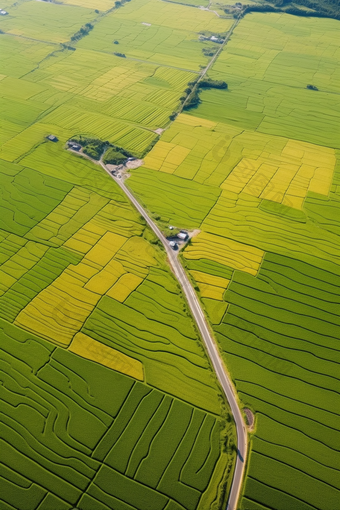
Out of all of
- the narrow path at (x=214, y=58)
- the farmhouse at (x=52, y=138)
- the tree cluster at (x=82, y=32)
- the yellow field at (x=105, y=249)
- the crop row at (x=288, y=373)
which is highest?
the tree cluster at (x=82, y=32)

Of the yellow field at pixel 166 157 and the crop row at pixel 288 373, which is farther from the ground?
the yellow field at pixel 166 157

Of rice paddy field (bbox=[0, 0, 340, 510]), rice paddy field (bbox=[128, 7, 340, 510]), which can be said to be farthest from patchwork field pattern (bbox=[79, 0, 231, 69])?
rice paddy field (bbox=[128, 7, 340, 510])

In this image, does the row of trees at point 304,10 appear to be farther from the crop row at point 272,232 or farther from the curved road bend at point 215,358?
the curved road bend at point 215,358

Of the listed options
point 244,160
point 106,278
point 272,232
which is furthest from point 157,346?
point 244,160

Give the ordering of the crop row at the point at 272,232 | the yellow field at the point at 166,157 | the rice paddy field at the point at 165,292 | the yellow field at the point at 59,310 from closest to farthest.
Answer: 1. the rice paddy field at the point at 165,292
2. the yellow field at the point at 59,310
3. the crop row at the point at 272,232
4. the yellow field at the point at 166,157

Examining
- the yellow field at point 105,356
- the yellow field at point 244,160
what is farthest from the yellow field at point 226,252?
the yellow field at point 105,356

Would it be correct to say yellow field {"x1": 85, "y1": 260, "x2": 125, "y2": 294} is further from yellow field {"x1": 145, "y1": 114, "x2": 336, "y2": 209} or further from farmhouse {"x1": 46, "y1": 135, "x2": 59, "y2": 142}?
farmhouse {"x1": 46, "y1": 135, "x2": 59, "y2": 142}
